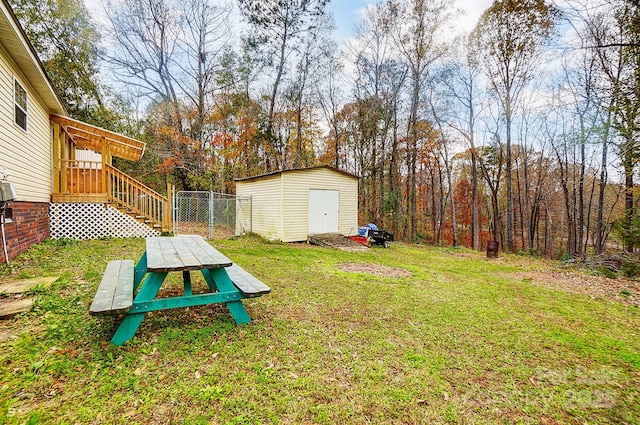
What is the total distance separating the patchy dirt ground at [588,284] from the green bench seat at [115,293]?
24.7ft

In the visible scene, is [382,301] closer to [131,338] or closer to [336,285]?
[336,285]

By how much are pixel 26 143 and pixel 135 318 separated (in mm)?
5932

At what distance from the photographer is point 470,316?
3768 mm

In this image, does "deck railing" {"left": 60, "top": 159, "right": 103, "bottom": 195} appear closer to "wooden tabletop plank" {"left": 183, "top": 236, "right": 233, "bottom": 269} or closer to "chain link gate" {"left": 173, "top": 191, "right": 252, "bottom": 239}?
"chain link gate" {"left": 173, "top": 191, "right": 252, "bottom": 239}

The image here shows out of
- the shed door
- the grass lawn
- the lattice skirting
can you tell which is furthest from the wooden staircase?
the shed door

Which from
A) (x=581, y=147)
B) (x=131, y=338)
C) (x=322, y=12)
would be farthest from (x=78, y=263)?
(x=581, y=147)

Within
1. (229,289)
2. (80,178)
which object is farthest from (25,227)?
(229,289)

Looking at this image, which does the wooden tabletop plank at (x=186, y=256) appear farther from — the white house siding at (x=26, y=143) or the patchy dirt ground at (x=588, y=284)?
the patchy dirt ground at (x=588, y=284)

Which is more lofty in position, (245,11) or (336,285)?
(245,11)

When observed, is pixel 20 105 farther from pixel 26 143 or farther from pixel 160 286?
pixel 160 286

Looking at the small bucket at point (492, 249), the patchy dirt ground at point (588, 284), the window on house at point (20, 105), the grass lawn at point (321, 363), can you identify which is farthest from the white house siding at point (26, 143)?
the small bucket at point (492, 249)

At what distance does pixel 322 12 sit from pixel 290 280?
55.8 ft

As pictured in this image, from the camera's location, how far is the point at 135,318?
2.43 m

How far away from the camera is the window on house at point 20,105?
519 centimetres
